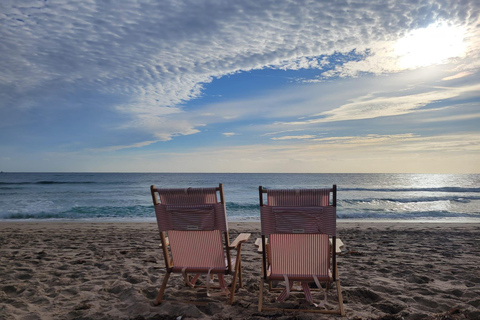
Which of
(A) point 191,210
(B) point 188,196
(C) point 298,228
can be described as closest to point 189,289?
(A) point 191,210

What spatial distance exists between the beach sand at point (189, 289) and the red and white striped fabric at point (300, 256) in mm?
344

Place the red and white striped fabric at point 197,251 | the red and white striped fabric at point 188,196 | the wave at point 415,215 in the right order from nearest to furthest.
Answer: the red and white striped fabric at point 188,196, the red and white striped fabric at point 197,251, the wave at point 415,215

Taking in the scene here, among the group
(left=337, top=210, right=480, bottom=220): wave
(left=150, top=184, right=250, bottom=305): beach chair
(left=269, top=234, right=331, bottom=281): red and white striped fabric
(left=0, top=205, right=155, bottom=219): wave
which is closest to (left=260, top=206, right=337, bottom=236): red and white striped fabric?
(left=269, top=234, right=331, bottom=281): red and white striped fabric

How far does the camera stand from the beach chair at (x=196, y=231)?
3006 millimetres

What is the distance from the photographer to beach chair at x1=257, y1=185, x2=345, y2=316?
284 cm

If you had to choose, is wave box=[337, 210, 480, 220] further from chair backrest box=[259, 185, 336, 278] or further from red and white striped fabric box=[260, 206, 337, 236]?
red and white striped fabric box=[260, 206, 337, 236]

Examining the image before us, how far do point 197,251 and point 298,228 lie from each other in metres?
1.05

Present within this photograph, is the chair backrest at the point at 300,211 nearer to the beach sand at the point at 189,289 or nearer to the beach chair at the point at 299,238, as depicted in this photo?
the beach chair at the point at 299,238

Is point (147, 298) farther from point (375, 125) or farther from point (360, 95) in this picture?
point (375, 125)

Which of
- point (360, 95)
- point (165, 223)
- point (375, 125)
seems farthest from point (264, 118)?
point (165, 223)

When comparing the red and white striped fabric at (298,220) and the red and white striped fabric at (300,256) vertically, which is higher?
the red and white striped fabric at (298,220)

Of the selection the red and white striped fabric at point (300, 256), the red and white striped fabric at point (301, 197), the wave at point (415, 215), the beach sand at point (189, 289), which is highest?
the red and white striped fabric at point (301, 197)

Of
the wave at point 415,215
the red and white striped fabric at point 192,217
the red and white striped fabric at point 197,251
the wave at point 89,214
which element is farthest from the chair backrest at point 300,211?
the wave at point 89,214

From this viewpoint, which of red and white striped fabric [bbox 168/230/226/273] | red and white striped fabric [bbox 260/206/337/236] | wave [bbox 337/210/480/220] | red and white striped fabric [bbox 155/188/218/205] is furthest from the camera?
wave [bbox 337/210/480/220]
